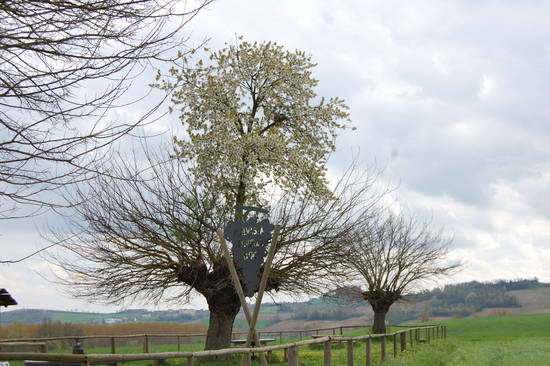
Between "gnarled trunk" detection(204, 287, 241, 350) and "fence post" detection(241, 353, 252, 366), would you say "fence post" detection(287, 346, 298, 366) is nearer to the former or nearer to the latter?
"fence post" detection(241, 353, 252, 366)

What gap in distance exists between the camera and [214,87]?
20469 millimetres

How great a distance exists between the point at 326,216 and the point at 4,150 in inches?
530

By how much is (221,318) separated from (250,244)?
916 centimetres

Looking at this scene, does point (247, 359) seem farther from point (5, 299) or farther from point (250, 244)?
point (5, 299)

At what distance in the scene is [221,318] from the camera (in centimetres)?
1928

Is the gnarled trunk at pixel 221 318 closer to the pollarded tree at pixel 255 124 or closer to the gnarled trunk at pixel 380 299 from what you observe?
the pollarded tree at pixel 255 124

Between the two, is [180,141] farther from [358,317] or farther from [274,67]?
[358,317]

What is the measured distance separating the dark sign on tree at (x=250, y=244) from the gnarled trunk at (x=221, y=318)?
8.48 m

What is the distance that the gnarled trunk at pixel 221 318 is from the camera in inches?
752

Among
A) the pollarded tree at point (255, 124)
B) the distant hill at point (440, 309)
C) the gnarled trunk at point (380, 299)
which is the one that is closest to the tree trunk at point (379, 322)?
the gnarled trunk at point (380, 299)

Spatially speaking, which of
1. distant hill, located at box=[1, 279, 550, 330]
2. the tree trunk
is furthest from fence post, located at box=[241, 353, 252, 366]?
distant hill, located at box=[1, 279, 550, 330]

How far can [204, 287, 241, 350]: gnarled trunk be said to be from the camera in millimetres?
19109

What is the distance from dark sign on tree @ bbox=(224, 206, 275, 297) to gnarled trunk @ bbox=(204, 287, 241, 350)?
848 centimetres

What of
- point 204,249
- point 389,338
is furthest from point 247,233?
point 389,338
